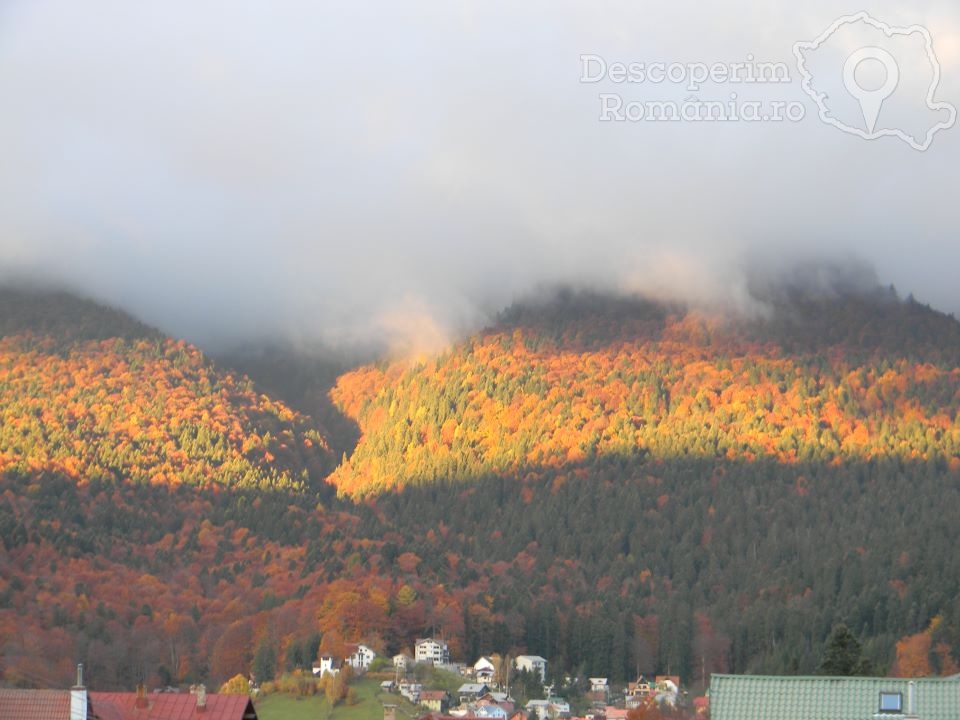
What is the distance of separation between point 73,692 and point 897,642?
13703 cm

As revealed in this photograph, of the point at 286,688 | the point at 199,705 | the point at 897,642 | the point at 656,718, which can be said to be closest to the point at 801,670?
the point at 897,642

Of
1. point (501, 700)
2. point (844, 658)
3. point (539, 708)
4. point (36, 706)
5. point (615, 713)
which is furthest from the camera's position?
point (539, 708)

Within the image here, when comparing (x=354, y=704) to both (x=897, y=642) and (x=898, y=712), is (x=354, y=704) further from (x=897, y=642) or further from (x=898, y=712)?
(x=898, y=712)

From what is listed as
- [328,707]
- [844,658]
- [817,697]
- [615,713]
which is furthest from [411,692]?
[817,697]

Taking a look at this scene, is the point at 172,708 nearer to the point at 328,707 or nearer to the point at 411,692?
the point at 328,707

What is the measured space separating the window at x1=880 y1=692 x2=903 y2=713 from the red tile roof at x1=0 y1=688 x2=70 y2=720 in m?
25.8

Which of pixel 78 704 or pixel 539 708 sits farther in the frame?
pixel 539 708

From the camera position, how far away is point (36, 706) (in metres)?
73.4

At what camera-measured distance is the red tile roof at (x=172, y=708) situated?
80250 mm

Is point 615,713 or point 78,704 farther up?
point 615,713

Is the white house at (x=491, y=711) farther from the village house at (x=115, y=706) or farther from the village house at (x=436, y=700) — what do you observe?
the village house at (x=115, y=706)

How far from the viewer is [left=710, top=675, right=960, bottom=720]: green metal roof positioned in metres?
64.6

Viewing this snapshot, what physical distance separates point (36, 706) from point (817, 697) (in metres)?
25.4

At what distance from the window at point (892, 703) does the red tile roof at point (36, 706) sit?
2583cm
